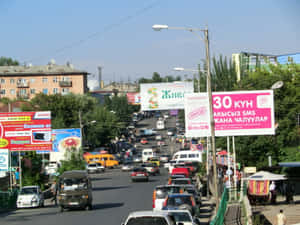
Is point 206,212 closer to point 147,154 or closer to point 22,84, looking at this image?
point 147,154

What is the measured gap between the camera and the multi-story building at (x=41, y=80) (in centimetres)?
13712

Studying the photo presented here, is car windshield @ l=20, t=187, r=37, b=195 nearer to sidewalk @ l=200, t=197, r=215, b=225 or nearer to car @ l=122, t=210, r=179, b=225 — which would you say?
sidewalk @ l=200, t=197, r=215, b=225

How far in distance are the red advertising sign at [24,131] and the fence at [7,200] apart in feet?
24.5

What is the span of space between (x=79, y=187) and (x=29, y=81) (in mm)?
110089

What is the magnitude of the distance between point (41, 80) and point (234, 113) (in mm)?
105996

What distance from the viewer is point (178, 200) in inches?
961

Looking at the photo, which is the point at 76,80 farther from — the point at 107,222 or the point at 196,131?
the point at 107,222

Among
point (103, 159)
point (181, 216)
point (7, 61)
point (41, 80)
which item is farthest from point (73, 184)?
point (7, 61)

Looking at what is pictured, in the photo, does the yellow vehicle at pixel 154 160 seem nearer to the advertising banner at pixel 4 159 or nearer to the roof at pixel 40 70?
the advertising banner at pixel 4 159

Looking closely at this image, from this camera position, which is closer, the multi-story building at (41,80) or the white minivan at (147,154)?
the white minivan at (147,154)

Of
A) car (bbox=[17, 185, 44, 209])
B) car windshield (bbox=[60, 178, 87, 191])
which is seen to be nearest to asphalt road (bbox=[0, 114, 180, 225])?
car windshield (bbox=[60, 178, 87, 191])

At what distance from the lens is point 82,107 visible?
10812 centimetres

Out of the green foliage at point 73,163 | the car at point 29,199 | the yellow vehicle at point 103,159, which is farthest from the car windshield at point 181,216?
the yellow vehicle at point 103,159

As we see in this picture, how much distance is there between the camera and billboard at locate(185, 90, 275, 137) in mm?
37062
